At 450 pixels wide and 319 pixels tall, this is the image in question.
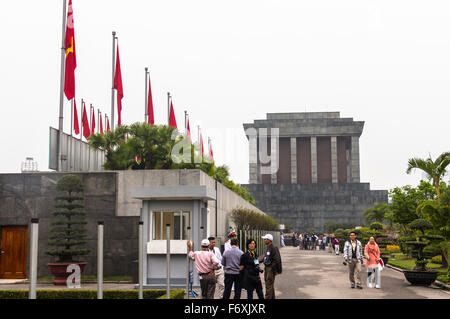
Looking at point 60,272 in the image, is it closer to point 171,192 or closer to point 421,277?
point 171,192

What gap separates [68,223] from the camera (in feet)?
70.7

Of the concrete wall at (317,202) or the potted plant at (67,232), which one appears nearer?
the potted plant at (67,232)

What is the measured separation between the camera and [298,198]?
10525 centimetres

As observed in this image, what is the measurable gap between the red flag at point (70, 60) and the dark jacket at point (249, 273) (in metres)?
17.7

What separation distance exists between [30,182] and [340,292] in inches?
550

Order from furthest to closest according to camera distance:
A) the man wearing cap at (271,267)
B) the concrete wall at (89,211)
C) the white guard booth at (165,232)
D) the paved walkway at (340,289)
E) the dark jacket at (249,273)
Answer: the concrete wall at (89,211) < the white guard booth at (165,232) < the paved walkway at (340,289) < the man wearing cap at (271,267) < the dark jacket at (249,273)

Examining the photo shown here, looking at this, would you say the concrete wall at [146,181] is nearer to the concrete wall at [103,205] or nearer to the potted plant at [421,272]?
the concrete wall at [103,205]

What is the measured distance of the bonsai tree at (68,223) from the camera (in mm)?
21405

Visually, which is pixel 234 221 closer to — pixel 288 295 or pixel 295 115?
pixel 288 295

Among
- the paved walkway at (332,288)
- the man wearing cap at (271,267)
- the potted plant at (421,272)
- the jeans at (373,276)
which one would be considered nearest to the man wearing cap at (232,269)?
the man wearing cap at (271,267)

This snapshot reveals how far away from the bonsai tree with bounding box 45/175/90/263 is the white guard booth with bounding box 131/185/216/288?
350 centimetres

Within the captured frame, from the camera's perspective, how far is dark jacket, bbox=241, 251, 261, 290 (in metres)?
13.0

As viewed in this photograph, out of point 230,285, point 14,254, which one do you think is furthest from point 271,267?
point 14,254
